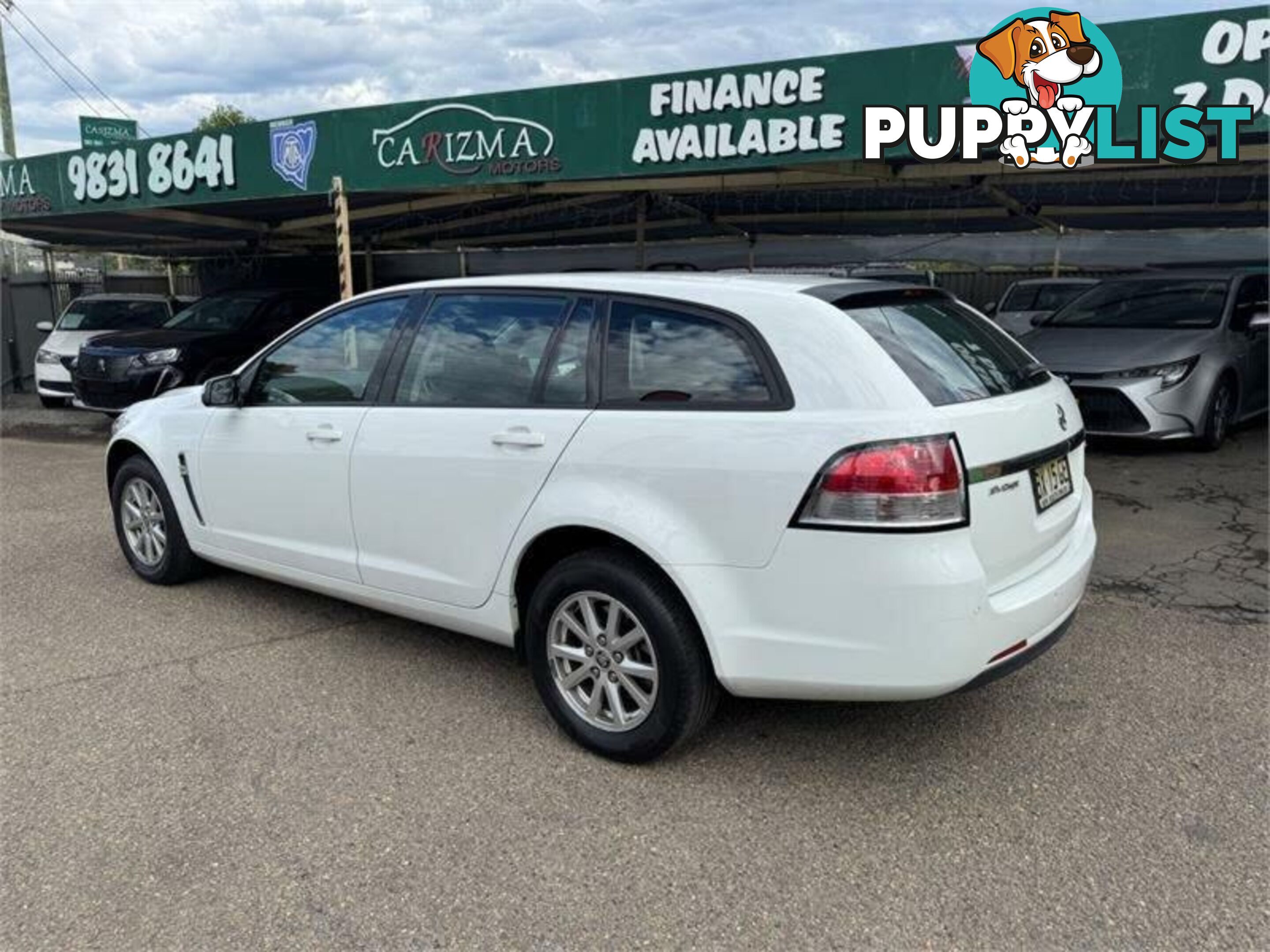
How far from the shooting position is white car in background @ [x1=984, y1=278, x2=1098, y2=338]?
1202 cm

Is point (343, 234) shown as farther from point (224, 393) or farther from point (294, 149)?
point (224, 393)

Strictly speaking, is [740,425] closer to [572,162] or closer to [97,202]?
[572,162]

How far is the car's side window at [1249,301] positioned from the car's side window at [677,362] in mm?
7533

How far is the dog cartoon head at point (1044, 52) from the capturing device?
689 centimetres

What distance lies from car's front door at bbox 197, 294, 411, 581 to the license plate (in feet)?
8.28

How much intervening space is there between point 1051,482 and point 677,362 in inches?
51.6

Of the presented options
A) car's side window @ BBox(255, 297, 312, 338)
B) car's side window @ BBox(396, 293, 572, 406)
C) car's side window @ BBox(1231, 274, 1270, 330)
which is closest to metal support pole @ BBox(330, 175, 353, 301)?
car's side window @ BBox(255, 297, 312, 338)

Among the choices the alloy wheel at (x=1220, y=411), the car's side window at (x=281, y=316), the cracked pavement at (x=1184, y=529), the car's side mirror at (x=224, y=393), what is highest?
the car's side window at (x=281, y=316)

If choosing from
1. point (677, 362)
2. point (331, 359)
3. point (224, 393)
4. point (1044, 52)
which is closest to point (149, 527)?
point (224, 393)

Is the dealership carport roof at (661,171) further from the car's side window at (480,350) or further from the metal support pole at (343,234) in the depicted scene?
the car's side window at (480,350)

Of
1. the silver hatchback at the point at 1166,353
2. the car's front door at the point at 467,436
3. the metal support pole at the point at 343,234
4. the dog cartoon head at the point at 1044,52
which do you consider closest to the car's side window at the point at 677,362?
the car's front door at the point at 467,436

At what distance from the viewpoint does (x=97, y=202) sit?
39.4ft

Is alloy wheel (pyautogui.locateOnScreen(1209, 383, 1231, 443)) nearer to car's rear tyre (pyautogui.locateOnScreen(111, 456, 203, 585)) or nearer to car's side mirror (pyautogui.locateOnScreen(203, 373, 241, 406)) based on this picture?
car's side mirror (pyautogui.locateOnScreen(203, 373, 241, 406))

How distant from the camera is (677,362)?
10.2 ft
